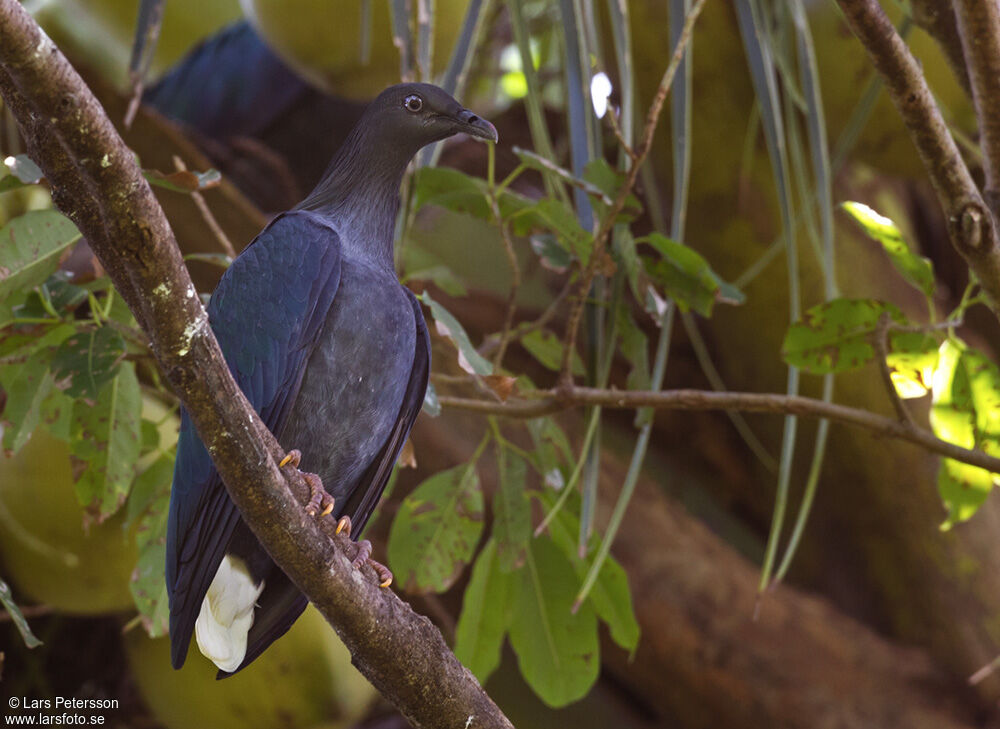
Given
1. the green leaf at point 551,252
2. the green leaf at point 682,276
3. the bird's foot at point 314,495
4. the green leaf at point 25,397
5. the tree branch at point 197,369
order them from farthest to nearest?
the green leaf at point 551,252
the green leaf at point 682,276
the green leaf at point 25,397
the bird's foot at point 314,495
the tree branch at point 197,369

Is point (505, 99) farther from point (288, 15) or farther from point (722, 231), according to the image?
point (288, 15)

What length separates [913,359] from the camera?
1.42m

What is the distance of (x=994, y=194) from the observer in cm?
125

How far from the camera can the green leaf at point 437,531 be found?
158cm

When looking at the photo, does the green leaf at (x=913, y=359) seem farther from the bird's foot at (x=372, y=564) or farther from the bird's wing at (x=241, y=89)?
the bird's wing at (x=241, y=89)

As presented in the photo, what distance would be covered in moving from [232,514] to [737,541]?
Result: 1.58m

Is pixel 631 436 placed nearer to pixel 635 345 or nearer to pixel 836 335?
pixel 635 345

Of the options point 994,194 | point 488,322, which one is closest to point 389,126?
→ point 994,194

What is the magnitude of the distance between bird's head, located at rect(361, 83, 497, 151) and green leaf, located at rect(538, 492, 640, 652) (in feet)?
1.93

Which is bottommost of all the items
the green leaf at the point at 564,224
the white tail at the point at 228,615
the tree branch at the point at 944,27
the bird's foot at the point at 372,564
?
the white tail at the point at 228,615

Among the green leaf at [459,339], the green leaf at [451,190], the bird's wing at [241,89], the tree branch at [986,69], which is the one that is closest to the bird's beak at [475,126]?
the green leaf at [451,190]

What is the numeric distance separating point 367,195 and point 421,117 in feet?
0.46

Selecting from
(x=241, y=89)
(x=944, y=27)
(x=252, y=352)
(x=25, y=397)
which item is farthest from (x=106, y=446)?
(x=241, y=89)

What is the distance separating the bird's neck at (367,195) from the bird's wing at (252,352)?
78mm
